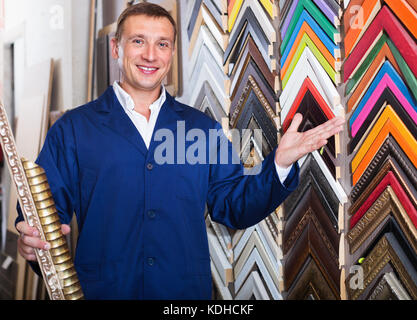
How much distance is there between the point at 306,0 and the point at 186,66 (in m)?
0.61

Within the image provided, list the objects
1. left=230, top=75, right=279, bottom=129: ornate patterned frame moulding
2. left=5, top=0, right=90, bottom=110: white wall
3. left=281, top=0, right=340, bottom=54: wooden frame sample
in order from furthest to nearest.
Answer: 1. left=5, top=0, right=90, bottom=110: white wall
2. left=230, top=75, right=279, bottom=129: ornate patterned frame moulding
3. left=281, top=0, right=340, bottom=54: wooden frame sample

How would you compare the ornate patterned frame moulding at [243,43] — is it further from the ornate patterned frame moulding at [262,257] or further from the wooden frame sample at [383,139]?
the ornate patterned frame moulding at [262,257]

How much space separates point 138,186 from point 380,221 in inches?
27.4

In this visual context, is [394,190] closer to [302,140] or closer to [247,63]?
[302,140]

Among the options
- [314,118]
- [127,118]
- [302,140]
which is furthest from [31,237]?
[314,118]

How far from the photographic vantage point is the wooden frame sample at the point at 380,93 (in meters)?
1.22

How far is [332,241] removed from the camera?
1.41 m

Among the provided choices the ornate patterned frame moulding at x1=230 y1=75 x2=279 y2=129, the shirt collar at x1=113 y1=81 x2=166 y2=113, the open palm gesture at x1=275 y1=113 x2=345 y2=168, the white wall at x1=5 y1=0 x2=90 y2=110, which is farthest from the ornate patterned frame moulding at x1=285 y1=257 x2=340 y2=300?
the white wall at x1=5 y1=0 x2=90 y2=110

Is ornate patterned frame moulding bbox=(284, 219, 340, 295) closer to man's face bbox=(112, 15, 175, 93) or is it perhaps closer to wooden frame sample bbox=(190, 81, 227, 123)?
wooden frame sample bbox=(190, 81, 227, 123)

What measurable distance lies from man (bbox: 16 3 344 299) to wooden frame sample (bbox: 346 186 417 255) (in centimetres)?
22

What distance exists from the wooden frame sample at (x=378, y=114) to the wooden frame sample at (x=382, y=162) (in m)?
0.06

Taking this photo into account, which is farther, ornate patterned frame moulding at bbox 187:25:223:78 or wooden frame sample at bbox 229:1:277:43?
ornate patterned frame moulding at bbox 187:25:223:78

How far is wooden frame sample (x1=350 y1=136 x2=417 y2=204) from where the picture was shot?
1231 millimetres
